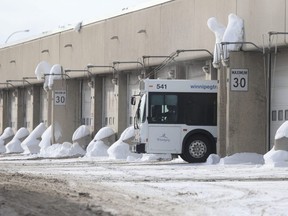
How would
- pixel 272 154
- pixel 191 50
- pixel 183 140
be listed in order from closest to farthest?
pixel 272 154
pixel 183 140
pixel 191 50

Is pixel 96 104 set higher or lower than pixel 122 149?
higher

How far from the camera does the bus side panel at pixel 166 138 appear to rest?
92.7ft

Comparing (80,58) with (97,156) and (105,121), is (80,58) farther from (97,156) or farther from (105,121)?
(97,156)

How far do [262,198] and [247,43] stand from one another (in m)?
13.7

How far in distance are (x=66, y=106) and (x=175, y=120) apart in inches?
704

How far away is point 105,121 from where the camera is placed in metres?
42.7

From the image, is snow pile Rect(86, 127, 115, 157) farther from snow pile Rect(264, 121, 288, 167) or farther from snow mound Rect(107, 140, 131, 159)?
snow pile Rect(264, 121, 288, 167)

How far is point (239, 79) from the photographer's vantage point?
27703mm

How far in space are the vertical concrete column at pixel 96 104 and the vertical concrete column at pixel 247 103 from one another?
16238 millimetres

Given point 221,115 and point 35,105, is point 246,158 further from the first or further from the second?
point 35,105

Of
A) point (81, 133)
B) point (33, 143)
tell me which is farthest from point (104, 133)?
point (33, 143)

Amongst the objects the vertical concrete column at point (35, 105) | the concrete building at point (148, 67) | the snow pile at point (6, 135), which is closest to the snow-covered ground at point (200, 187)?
the concrete building at point (148, 67)

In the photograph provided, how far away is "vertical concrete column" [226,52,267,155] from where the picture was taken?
27656 millimetres

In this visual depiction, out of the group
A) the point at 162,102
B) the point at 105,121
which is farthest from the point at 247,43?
the point at 105,121
